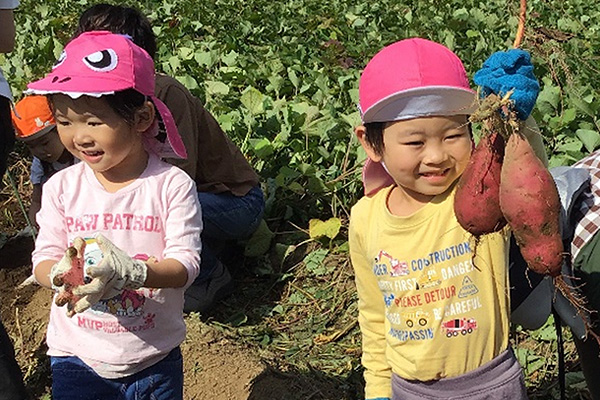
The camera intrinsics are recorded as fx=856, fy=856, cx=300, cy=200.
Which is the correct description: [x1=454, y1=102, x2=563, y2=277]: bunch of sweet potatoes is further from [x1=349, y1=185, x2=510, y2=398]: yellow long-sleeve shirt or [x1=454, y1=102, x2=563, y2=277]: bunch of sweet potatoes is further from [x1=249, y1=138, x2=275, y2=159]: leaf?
[x1=249, y1=138, x2=275, y2=159]: leaf

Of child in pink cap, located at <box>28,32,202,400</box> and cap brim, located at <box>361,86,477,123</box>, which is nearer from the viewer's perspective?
cap brim, located at <box>361,86,477,123</box>

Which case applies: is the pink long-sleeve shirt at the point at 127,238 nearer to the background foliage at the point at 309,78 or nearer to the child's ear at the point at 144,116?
the child's ear at the point at 144,116

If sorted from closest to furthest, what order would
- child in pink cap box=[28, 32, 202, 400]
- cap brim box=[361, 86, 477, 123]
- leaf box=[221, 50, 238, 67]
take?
1. cap brim box=[361, 86, 477, 123]
2. child in pink cap box=[28, 32, 202, 400]
3. leaf box=[221, 50, 238, 67]

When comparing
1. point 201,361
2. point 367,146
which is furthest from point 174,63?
point 367,146

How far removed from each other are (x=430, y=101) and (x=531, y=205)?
0.34 metres

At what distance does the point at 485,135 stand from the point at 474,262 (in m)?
0.40

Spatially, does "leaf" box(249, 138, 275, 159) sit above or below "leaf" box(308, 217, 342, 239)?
above

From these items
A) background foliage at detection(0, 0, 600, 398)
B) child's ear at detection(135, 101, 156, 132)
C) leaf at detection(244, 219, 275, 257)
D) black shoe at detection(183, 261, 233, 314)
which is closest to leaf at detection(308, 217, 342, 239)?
background foliage at detection(0, 0, 600, 398)

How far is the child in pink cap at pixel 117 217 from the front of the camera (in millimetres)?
1908

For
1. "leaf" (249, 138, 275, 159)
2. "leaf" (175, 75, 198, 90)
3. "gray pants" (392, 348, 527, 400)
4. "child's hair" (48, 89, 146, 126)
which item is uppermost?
"child's hair" (48, 89, 146, 126)

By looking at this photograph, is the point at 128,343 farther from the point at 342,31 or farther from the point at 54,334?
the point at 342,31

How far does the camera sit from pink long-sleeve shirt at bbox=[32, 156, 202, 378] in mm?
1961

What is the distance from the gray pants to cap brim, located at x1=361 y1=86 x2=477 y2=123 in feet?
1.79

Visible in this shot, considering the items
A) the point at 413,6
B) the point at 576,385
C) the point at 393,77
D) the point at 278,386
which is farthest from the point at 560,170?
the point at 413,6
